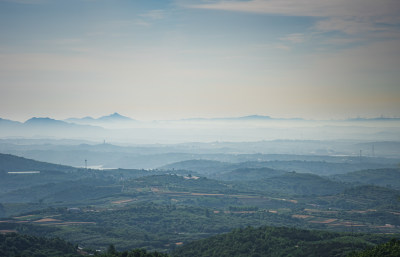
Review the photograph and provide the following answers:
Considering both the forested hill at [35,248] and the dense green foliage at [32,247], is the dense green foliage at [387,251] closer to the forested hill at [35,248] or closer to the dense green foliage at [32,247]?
the forested hill at [35,248]

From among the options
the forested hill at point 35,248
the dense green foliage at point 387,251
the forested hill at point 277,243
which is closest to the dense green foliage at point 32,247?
the forested hill at point 35,248

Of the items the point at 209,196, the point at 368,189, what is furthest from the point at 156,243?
the point at 368,189

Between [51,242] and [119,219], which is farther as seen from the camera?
[119,219]

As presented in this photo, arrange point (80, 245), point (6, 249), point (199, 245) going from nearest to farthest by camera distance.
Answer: point (6, 249)
point (199, 245)
point (80, 245)

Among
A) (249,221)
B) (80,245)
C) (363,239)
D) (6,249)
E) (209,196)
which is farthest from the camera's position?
(209,196)

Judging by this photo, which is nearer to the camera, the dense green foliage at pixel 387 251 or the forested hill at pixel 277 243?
the dense green foliage at pixel 387 251

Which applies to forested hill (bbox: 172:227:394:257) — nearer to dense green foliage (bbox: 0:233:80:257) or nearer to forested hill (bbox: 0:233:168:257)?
forested hill (bbox: 0:233:168:257)

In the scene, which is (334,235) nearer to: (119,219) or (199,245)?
(199,245)
